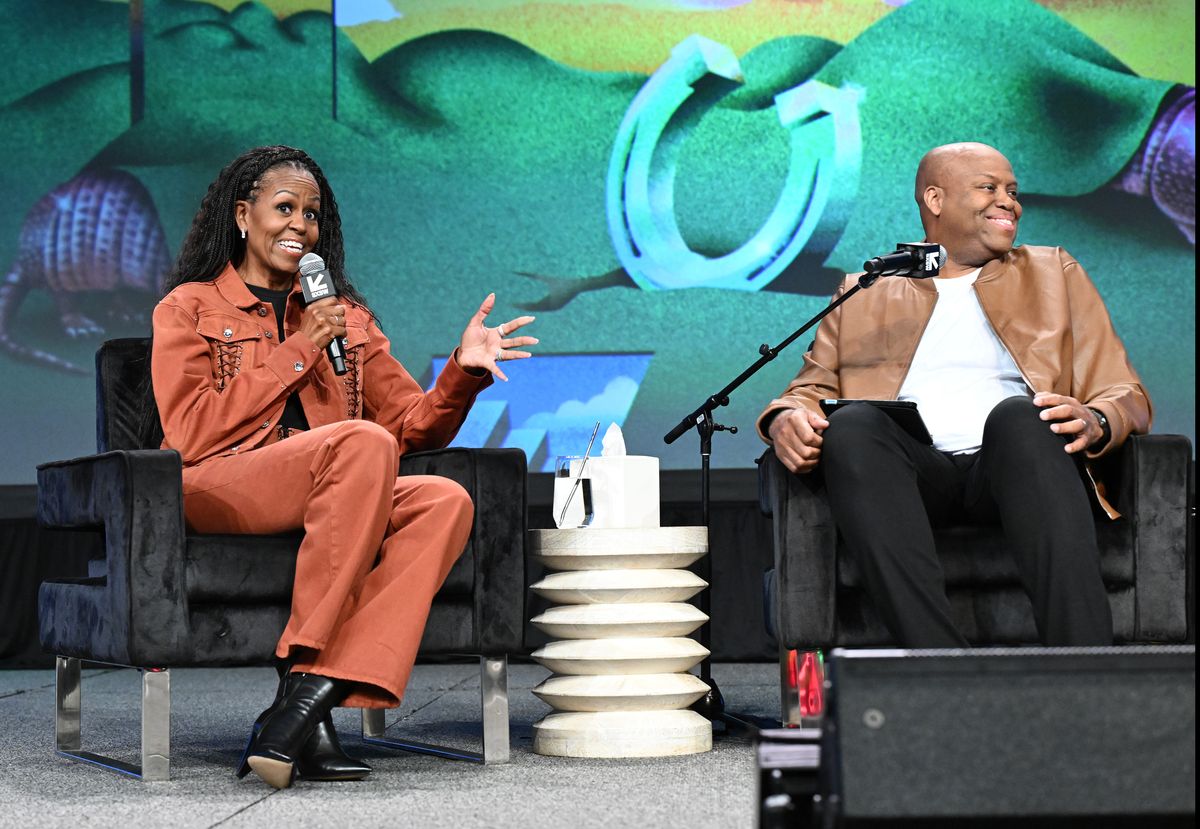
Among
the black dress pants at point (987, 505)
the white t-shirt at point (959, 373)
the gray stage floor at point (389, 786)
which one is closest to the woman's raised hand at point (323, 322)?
the gray stage floor at point (389, 786)

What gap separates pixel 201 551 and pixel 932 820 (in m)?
1.49

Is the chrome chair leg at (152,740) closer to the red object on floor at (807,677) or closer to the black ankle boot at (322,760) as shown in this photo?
the black ankle boot at (322,760)

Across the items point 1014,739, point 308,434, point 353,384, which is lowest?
point 1014,739

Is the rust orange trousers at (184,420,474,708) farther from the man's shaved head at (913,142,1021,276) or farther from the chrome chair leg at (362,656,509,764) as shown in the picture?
the man's shaved head at (913,142,1021,276)

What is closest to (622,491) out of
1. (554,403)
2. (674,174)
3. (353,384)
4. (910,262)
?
(353,384)

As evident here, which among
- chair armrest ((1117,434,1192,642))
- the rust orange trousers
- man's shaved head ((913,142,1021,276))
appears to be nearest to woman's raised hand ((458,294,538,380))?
the rust orange trousers

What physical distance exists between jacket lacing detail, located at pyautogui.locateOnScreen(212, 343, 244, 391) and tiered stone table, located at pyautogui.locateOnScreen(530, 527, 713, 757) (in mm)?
610

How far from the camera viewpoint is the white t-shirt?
245 centimetres

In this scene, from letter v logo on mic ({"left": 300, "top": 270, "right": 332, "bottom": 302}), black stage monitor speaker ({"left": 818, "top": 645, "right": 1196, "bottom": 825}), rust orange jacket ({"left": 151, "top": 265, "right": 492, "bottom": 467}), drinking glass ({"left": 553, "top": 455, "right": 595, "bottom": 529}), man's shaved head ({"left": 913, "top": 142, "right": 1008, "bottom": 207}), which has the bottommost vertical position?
black stage monitor speaker ({"left": 818, "top": 645, "right": 1196, "bottom": 825})

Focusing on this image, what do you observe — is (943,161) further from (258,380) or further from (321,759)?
(321,759)

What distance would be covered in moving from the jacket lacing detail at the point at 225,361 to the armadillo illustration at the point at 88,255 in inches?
81.1

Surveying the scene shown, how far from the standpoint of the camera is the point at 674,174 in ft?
13.9

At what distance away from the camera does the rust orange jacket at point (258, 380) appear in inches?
91.0

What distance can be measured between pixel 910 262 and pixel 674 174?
75.6 inches
